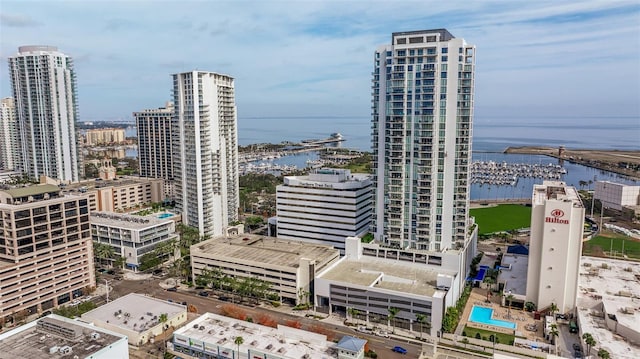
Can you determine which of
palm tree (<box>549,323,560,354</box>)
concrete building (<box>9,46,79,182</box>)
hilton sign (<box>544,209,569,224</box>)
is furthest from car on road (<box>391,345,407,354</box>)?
concrete building (<box>9,46,79,182</box>)

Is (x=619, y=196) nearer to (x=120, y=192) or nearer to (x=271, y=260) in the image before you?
(x=271, y=260)

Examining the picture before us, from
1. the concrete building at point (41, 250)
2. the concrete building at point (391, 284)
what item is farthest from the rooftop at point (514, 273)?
the concrete building at point (41, 250)

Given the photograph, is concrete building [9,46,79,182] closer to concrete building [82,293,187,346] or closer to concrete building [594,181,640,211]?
concrete building [82,293,187,346]

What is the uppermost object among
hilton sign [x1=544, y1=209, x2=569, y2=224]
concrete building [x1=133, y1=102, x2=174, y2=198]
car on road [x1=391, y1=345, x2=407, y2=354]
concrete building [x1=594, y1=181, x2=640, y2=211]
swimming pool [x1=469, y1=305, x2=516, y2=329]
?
concrete building [x1=133, y1=102, x2=174, y2=198]

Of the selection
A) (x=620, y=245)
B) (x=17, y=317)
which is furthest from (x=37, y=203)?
(x=620, y=245)

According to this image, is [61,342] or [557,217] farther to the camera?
[557,217]

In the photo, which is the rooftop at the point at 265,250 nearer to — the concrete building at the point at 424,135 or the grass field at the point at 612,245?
the concrete building at the point at 424,135

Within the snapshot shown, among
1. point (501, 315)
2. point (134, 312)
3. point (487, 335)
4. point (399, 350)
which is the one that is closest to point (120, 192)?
point (134, 312)
